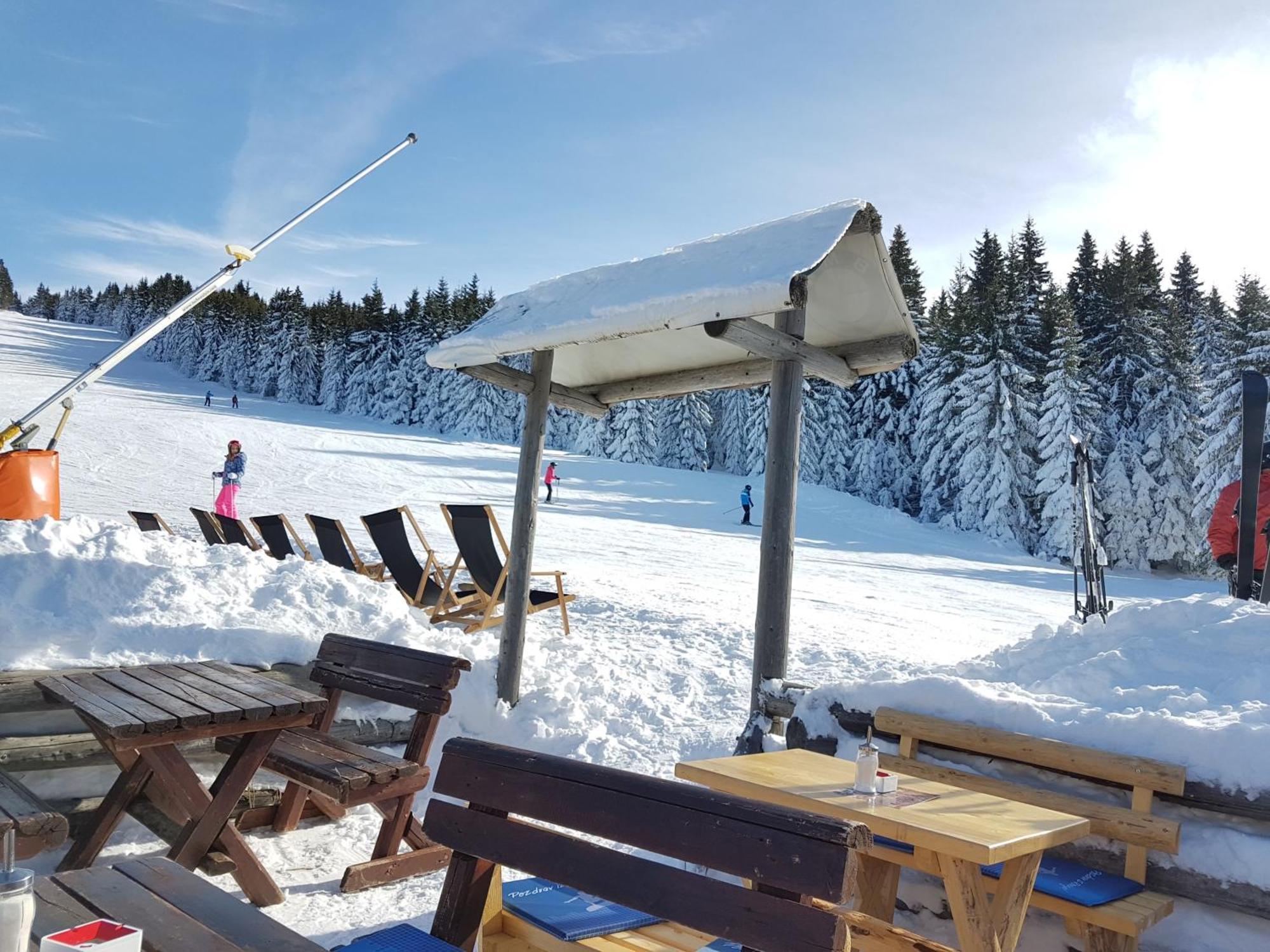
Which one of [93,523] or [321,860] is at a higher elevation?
[93,523]

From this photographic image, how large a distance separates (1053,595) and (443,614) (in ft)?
45.8

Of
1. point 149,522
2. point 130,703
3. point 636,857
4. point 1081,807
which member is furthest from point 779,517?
point 149,522

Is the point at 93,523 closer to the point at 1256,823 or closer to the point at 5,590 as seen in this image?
the point at 5,590

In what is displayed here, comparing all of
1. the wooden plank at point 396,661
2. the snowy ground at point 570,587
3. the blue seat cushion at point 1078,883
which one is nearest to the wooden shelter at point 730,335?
the snowy ground at point 570,587

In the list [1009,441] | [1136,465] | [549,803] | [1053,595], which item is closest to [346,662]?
[549,803]

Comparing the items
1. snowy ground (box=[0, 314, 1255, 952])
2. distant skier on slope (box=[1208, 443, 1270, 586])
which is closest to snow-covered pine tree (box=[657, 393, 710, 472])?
snowy ground (box=[0, 314, 1255, 952])

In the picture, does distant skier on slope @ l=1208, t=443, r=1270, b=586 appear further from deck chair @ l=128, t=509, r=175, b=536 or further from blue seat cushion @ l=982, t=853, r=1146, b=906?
deck chair @ l=128, t=509, r=175, b=536

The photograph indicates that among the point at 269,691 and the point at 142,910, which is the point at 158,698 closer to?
the point at 269,691

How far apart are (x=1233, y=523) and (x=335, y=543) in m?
8.51

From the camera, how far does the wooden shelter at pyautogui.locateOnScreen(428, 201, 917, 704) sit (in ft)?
16.5

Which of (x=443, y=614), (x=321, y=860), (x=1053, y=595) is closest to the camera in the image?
(x=321, y=860)

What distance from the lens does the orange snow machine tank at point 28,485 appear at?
711 centimetres

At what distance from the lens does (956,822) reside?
2.76 m

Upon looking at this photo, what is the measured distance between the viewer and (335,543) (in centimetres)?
1002
